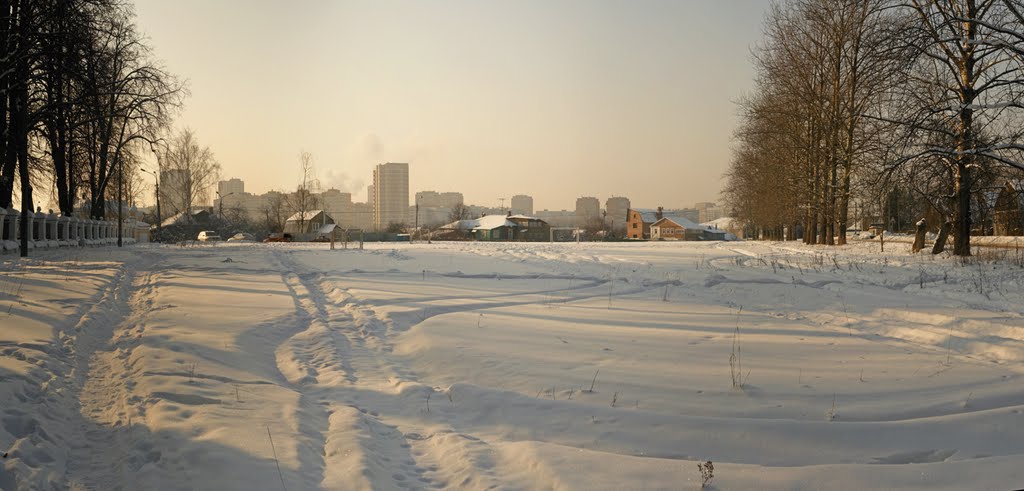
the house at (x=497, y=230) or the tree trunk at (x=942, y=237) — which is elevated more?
the house at (x=497, y=230)

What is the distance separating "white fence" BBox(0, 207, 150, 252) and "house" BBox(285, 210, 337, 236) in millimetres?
32508

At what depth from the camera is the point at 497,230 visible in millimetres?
92062

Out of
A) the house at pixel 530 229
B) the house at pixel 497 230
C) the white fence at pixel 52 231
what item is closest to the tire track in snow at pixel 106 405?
the white fence at pixel 52 231

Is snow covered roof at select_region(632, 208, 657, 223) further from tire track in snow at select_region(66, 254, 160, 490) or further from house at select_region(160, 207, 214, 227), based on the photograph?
tire track in snow at select_region(66, 254, 160, 490)

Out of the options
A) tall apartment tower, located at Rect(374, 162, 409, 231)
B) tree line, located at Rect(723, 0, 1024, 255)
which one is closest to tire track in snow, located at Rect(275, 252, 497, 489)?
tree line, located at Rect(723, 0, 1024, 255)

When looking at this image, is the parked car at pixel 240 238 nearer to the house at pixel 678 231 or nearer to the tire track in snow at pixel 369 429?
the tire track in snow at pixel 369 429

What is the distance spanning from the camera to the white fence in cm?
2352

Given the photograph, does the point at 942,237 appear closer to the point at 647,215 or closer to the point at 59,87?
the point at 59,87

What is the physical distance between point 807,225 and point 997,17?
67.9ft

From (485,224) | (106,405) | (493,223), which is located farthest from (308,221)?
(106,405)

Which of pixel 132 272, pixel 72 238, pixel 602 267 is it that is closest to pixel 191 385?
pixel 132 272

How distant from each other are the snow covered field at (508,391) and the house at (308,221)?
67571 millimetres

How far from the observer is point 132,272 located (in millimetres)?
16719

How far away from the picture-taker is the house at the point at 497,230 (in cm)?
9062
